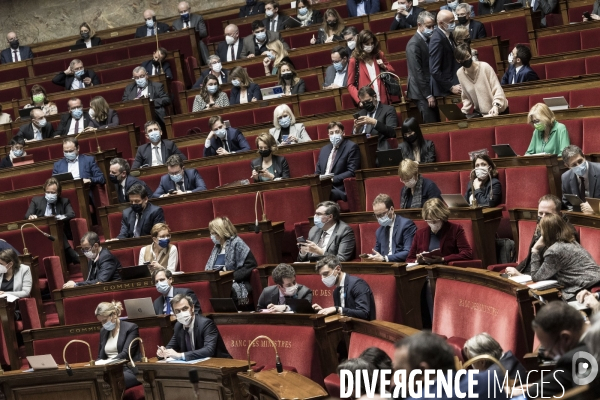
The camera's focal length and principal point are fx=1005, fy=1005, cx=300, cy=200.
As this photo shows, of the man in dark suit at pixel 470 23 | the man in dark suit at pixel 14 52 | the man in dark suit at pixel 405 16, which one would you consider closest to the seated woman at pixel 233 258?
the man in dark suit at pixel 470 23

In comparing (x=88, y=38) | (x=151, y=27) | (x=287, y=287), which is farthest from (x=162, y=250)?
(x=88, y=38)

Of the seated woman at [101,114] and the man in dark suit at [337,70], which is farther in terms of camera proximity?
the seated woman at [101,114]

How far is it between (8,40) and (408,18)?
9.38 ft

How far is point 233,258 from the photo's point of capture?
3756mm

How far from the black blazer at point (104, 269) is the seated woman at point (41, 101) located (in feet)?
5.97

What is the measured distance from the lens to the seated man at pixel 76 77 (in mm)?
5953

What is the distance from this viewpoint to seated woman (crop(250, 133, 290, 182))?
13.9 feet

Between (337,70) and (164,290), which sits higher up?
(337,70)

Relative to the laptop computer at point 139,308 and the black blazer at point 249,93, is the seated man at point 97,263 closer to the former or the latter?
the laptop computer at point 139,308

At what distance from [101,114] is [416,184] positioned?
87.6 inches

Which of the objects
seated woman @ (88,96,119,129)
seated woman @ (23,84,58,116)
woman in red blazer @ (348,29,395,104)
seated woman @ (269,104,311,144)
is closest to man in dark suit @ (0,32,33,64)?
seated woman @ (23,84,58,116)

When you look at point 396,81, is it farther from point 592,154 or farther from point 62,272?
point 62,272

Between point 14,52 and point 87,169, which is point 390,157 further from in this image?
point 14,52

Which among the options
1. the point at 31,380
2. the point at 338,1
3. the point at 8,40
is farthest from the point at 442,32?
the point at 8,40
